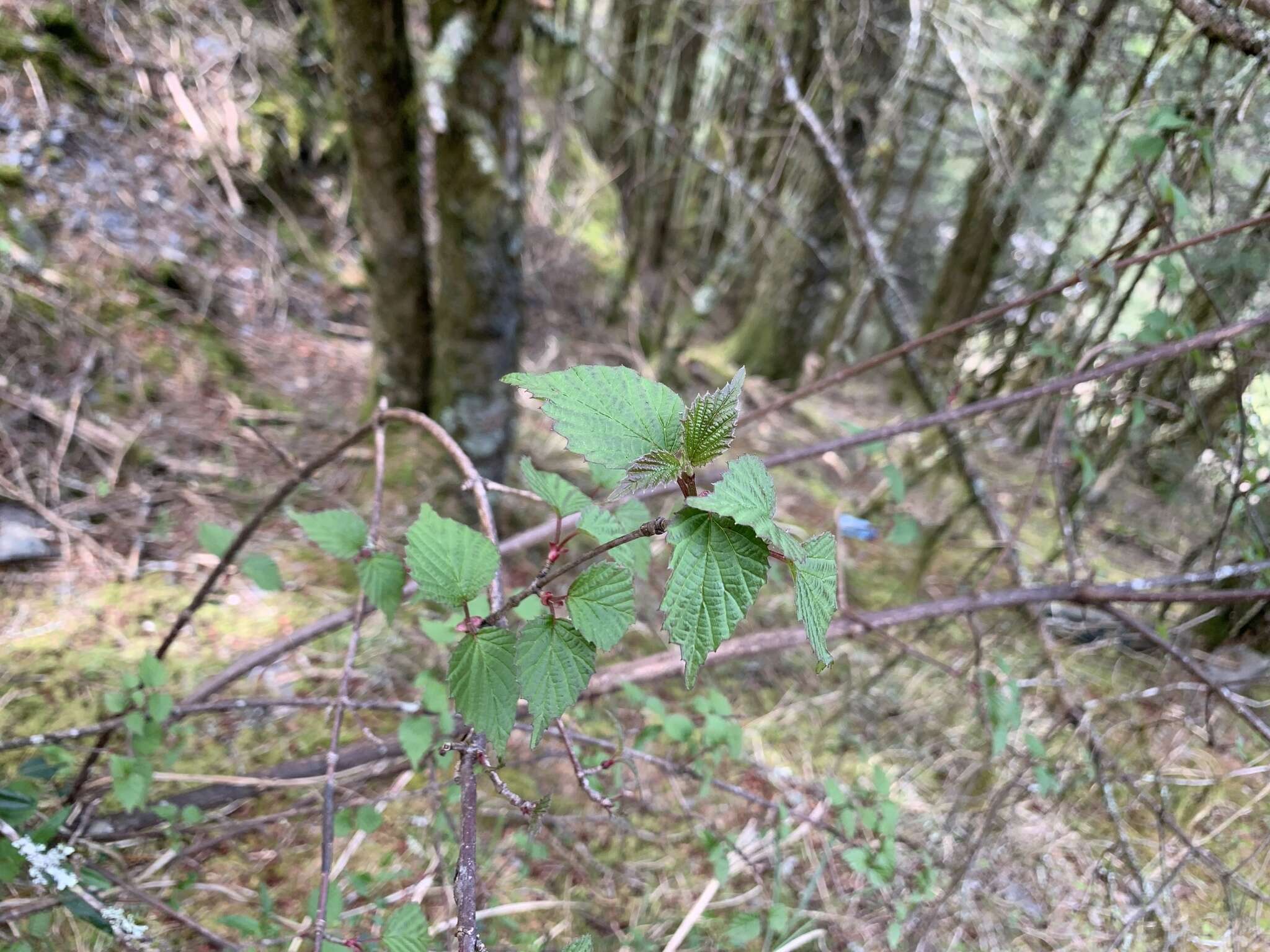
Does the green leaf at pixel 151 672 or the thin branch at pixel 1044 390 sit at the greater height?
the thin branch at pixel 1044 390

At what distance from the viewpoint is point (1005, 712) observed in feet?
4.59

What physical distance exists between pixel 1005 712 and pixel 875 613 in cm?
32

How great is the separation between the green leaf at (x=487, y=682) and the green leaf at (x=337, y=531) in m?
0.39

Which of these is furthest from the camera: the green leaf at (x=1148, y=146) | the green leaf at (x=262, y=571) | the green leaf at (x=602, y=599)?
→ the green leaf at (x=1148, y=146)

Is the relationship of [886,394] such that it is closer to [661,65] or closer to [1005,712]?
[661,65]

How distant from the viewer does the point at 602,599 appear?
23.8 inches

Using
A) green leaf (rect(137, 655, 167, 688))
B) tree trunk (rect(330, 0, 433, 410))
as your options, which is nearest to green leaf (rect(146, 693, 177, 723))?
green leaf (rect(137, 655, 167, 688))

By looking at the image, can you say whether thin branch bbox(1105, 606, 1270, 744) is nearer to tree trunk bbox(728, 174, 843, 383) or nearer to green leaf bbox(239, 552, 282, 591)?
green leaf bbox(239, 552, 282, 591)

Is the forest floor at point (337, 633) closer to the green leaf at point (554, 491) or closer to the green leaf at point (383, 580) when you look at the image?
the green leaf at point (383, 580)

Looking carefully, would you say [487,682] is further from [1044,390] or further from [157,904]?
[1044,390]

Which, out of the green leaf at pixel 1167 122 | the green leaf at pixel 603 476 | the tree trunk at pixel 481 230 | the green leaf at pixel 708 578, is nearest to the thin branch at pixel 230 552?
the green leaf at pixel 603 476

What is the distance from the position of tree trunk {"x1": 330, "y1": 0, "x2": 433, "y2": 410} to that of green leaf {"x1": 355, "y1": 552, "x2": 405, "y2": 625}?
1522 millimetres

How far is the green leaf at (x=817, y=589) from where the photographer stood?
1.61 feet

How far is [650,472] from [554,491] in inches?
9.6
